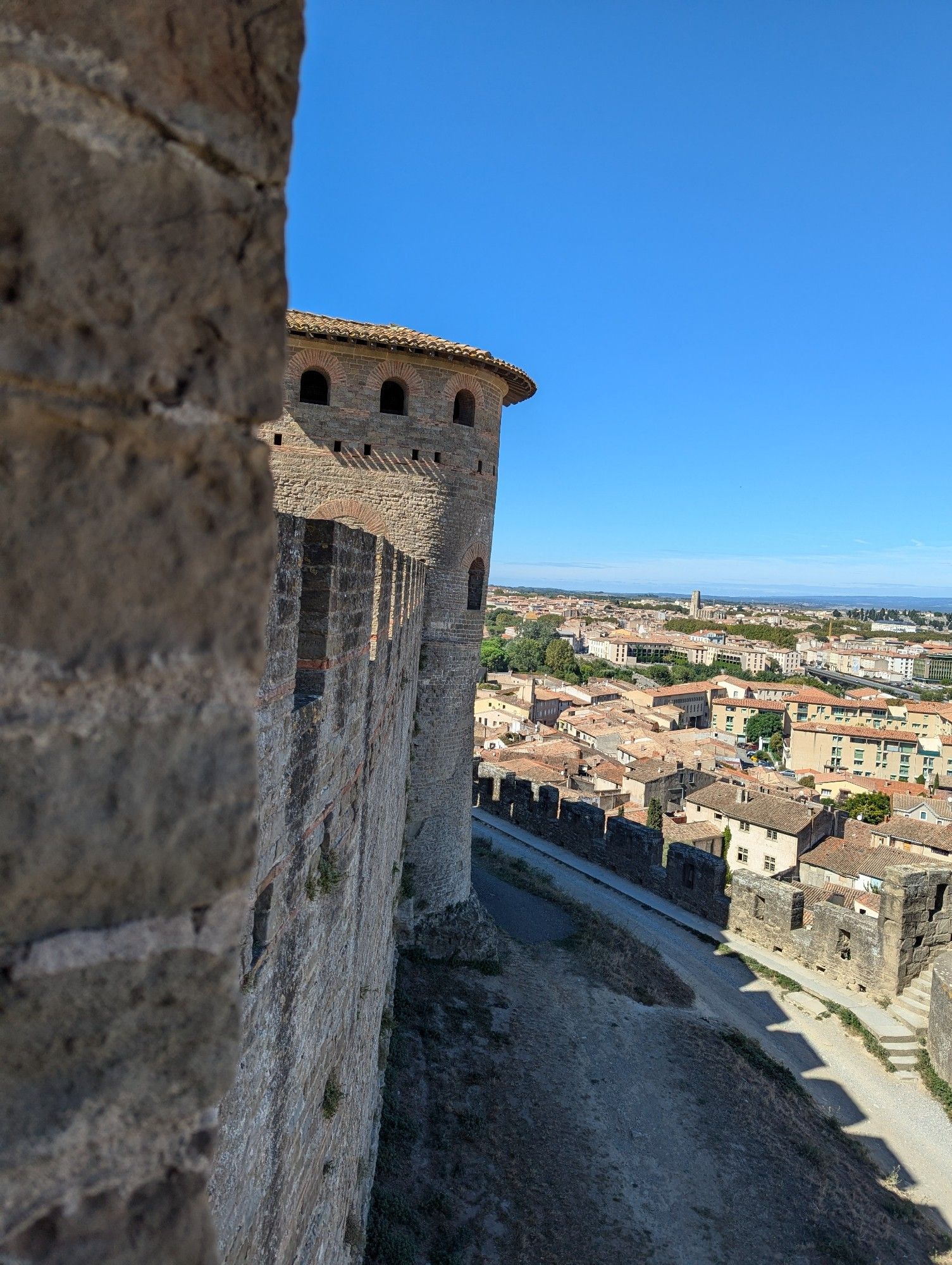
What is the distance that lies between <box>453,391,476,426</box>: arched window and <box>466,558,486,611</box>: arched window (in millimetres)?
2057

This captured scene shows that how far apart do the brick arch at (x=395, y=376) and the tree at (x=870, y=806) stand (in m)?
31.9

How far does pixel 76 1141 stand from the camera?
1027 mm

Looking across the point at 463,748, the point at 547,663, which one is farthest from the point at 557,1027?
the point at 547,663

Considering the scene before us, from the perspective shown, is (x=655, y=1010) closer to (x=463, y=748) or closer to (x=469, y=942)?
(x=469, y=942)

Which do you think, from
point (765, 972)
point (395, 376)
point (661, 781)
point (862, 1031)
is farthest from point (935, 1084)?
point (661, 781)

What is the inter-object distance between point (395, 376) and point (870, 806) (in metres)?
33.3

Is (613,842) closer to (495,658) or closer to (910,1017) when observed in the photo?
(910,1017)

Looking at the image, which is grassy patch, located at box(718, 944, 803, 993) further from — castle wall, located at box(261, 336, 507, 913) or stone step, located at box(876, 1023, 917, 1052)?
castle wall, located at box(261, 336, 507, 913)

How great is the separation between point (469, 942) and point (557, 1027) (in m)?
1.89

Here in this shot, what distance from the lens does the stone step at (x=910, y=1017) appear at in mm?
14977

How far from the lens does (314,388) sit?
39.3 feet

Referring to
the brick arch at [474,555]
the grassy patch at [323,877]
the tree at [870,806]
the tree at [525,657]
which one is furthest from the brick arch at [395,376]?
the tree at [525,657]

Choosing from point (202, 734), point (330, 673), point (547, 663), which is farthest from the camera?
point (547, 663)

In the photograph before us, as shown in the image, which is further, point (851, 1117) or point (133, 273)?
point (851, 1117)
